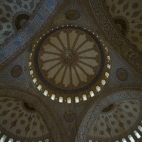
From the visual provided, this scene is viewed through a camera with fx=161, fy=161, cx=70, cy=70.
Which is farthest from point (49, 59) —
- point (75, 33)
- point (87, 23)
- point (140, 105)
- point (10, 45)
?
point (140, 105)

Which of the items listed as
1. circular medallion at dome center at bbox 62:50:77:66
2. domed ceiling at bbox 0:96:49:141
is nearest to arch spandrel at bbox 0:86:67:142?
domed ceiling at bbox 0:96:49:141

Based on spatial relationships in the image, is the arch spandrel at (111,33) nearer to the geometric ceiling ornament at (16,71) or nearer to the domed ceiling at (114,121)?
the domed ceiling at (114,121)

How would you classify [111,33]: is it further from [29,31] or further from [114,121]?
[114,121]

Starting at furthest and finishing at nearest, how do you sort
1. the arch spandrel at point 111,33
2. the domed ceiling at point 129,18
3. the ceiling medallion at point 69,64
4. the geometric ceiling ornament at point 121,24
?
1. the ceiling medallion at point 69,64
2. the geometric ceiling ornament at point 121,24
3. the arch spandrel at point 111,33
4. the domed ceiling at point 129,18

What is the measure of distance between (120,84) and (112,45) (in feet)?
6.50

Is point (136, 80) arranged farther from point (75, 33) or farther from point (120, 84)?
point (75, 33)

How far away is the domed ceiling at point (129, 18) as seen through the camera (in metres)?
6.73

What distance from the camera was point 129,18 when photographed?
7.06 m

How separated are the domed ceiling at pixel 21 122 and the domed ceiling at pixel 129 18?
20.8ft

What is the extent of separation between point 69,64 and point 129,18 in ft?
14.3

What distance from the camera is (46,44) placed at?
912 cm

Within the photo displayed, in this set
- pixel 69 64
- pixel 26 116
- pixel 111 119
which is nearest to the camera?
pixel 26 116

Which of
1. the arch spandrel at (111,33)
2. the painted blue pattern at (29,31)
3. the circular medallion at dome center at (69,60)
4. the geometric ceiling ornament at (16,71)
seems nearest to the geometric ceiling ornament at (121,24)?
the arch spandrel at (111,33)

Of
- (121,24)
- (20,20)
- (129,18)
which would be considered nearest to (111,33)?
(121,24)
